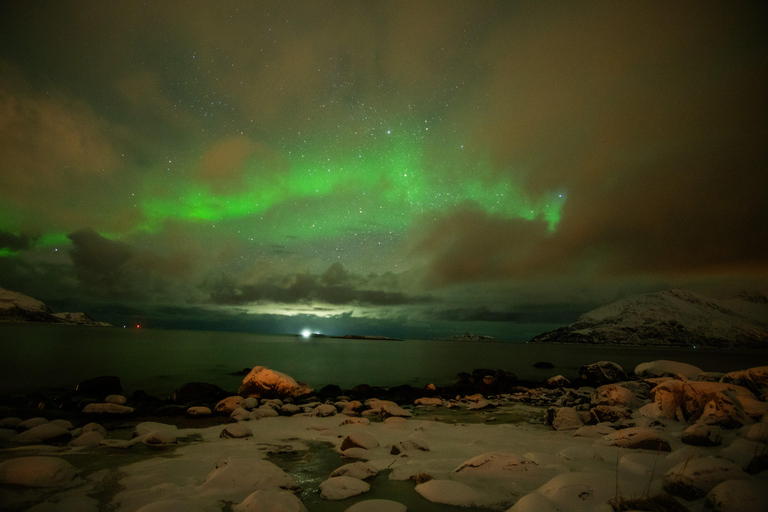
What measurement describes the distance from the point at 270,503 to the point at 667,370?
23.9 metres

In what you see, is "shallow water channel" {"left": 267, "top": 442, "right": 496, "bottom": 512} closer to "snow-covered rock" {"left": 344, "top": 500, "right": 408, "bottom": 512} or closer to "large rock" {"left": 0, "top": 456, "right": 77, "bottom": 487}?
"snow-covered rock" {"left": 344, "top": 500, "right": 408, "bottom": 512}

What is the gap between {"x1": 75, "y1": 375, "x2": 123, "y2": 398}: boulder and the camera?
19328mm

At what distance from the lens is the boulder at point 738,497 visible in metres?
3.92

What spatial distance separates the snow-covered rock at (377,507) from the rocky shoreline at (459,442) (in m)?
0.03

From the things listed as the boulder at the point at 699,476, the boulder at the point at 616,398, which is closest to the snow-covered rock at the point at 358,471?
the boulder at the point at 699,476

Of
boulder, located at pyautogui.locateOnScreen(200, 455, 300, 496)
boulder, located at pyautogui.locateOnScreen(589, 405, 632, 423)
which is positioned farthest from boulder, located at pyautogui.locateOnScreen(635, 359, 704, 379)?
boulder, located at pyautogui.locateOnScreen(200, 455, 300, 496)

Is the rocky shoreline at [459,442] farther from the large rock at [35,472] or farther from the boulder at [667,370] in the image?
the boulder at [667,370]

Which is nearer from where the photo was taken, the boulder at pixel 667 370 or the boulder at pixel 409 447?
the boulder at pixel 409 447

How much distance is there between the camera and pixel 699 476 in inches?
189

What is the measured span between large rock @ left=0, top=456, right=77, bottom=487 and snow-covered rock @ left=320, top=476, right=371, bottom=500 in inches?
188

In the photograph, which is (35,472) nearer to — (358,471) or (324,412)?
(358,471)

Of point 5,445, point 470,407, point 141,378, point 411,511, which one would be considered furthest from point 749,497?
point 141,378

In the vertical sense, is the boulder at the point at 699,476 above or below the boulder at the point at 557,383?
above

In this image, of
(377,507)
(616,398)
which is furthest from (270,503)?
(616,398)
